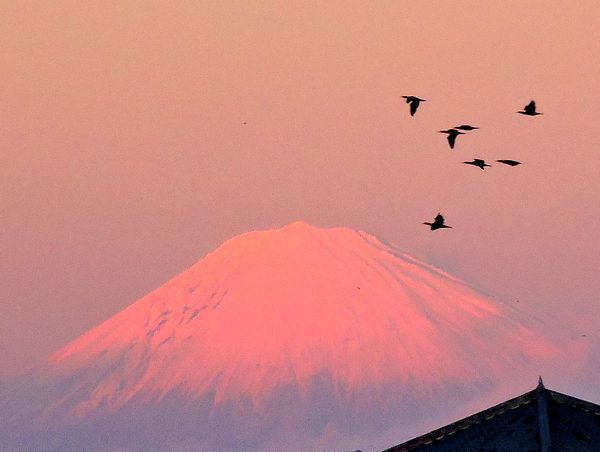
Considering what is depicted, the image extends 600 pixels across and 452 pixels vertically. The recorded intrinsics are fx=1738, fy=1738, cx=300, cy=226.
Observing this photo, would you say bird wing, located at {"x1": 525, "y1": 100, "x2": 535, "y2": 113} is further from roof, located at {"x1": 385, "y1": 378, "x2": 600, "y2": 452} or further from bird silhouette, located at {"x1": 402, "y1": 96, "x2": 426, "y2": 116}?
roof, located at {"x1": 385, "y1": 378, "x2": 600, "y2": 452}

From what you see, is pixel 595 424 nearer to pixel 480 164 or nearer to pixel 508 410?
pixel 508 410

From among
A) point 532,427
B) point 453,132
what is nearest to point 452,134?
point 453,132

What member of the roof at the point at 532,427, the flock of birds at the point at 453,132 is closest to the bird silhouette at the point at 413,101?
the flock of birds at the point at 453,132

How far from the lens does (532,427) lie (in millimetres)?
33281

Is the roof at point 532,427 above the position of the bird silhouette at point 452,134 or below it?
below

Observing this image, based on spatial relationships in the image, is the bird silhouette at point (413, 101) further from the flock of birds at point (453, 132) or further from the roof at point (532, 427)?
the roof at point (532, 427)

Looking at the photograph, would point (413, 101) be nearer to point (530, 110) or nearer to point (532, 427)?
point (530, 110)

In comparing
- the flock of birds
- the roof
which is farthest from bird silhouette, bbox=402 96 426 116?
the roof

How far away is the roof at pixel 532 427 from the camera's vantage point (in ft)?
108

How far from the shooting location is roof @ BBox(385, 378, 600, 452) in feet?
108

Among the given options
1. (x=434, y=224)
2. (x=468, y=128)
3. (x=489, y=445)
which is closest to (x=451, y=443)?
(x=489, y=445)

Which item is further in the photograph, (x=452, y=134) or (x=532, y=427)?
(x=452, y=134)

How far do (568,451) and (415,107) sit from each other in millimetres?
35291

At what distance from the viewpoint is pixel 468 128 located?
192ft
